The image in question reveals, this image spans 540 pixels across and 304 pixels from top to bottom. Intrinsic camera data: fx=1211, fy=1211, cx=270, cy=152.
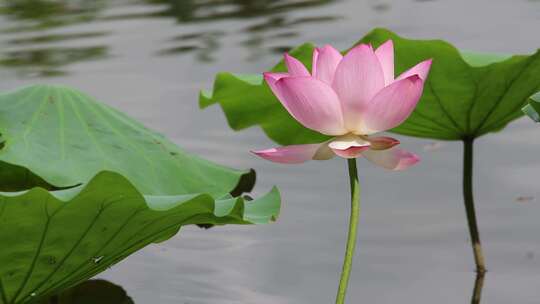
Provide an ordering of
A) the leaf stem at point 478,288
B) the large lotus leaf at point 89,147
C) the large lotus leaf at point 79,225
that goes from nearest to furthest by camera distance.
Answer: the large lotus leaf at point 79,225, the leaf stem at point 478,288, the large lotus leaf at point 89,147

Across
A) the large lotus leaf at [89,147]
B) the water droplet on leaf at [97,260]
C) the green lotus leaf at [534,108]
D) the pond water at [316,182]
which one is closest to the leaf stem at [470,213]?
the pond water at [316,182]

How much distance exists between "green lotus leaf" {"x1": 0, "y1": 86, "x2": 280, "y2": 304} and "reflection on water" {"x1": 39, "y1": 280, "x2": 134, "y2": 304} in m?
0.18

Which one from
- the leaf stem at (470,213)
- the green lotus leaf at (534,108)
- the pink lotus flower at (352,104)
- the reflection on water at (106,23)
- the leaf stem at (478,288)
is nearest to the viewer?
the pink lotus flower at (352,104)

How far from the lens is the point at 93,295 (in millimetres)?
1682

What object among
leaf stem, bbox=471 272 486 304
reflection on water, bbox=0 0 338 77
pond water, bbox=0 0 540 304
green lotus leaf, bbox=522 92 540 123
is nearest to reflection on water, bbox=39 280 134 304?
pond water, bbox=0 0 540 304

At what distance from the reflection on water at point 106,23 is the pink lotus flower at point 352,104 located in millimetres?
1898

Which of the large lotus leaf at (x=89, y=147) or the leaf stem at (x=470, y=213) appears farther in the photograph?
the large lotus leaf at (x=89, y=147)

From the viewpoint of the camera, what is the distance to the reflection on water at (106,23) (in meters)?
3.23

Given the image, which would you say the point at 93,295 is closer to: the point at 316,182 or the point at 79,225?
the point at 79,225

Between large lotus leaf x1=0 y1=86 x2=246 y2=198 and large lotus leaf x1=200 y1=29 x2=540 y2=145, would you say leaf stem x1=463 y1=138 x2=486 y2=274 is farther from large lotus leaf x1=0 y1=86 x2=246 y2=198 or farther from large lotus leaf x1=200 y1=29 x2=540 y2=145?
large lotus leaf x1=0 y1=86 x2=246 y2=198

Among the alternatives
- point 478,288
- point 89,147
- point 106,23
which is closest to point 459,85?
point 478,288

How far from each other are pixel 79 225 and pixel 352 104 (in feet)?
1.19

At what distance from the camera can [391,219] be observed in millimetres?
1877

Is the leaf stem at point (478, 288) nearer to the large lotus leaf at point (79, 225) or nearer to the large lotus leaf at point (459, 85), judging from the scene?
the large lotus leaf at point (459, 85)
